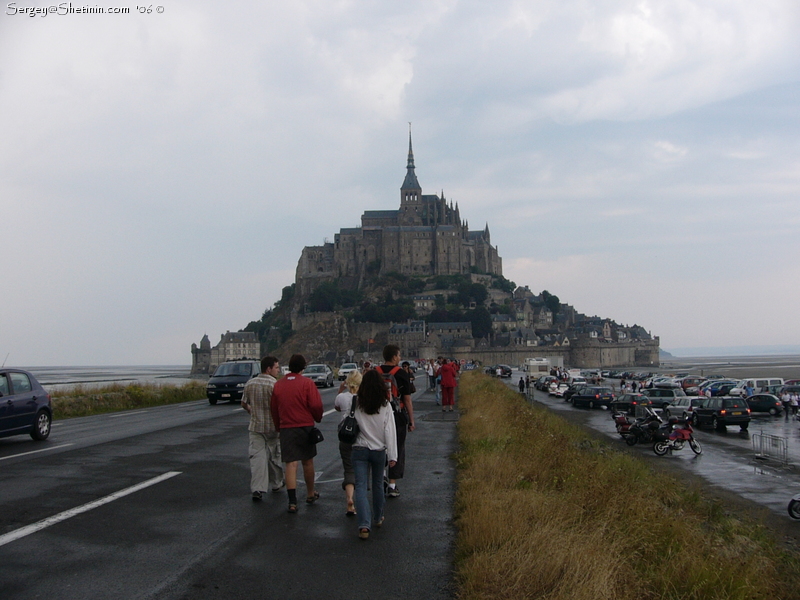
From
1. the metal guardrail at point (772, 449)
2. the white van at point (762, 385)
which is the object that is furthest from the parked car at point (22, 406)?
the white van at point (762, 385)

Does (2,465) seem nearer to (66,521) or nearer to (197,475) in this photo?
(197,475)

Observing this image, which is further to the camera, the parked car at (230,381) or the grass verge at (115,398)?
the parked car at (230,381)

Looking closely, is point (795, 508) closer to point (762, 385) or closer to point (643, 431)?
point (643, 431)

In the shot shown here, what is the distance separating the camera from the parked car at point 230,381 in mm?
29094

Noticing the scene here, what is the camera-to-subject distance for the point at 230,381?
96.2ft

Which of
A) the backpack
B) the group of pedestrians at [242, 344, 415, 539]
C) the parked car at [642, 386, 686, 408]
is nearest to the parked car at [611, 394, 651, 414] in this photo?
the parked car at [642, 386, 686, 408]

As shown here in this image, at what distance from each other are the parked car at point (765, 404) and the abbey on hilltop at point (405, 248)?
128 m

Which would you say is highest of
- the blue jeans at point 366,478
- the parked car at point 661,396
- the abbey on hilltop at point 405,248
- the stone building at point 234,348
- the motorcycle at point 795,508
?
the abbey on hilltop at point 405,248

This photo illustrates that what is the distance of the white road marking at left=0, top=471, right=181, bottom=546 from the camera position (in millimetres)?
7545

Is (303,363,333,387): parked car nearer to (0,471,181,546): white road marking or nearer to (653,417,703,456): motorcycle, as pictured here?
(653,417,703,456): motorcycle

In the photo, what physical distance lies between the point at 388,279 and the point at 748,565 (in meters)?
157

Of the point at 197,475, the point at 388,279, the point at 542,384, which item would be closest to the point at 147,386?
the point at 197,475

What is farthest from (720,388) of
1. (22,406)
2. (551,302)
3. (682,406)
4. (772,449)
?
(551,302)

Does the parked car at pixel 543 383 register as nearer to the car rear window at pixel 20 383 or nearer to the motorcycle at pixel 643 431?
the motorcycle at pixel 643 431
